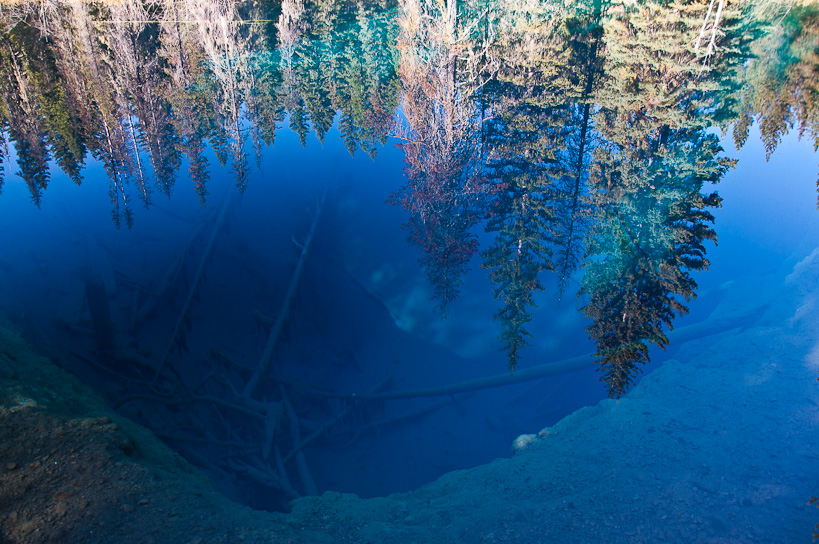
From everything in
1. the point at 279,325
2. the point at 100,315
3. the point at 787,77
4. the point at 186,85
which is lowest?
the point at 100,315

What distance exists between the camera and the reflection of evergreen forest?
1177 cm

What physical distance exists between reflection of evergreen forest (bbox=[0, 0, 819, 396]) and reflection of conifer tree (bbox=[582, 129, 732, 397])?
0.14 feet

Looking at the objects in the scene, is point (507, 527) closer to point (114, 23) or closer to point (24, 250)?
point (24, 250)

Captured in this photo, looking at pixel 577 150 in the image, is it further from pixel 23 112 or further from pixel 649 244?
pixel 23 112

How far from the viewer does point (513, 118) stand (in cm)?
1408

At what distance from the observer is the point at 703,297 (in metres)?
15.8

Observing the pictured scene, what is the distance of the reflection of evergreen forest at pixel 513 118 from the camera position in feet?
38.6

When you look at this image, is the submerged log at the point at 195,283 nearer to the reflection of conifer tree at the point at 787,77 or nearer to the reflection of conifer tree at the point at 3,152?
the reflection of conifer tree at the point at 3,152

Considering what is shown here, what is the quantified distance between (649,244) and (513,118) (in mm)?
5646

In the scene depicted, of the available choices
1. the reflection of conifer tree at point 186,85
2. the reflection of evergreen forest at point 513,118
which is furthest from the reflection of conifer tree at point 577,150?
the reflection of conifer tree at point 186,85

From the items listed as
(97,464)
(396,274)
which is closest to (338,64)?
(396,274)

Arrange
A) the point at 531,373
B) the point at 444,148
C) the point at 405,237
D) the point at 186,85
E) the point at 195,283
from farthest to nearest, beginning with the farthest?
the point at 186,85 < the point at 405,237 < the point at 444,148 < the point at 531,373 < the point at 195,283

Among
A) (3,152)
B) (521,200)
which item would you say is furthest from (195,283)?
(3,152)

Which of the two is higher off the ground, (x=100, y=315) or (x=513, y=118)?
(x=513, y=118)
